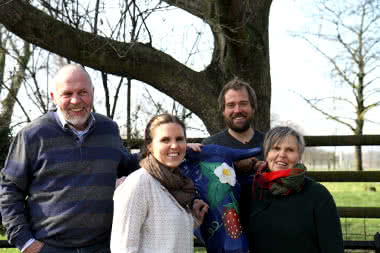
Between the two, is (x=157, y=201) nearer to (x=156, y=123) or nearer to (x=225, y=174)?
(x=156, y=123)

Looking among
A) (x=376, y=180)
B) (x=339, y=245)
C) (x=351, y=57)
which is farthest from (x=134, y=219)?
(x=351, y=57)

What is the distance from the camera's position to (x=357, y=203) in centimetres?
1342

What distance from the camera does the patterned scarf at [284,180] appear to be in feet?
9.70

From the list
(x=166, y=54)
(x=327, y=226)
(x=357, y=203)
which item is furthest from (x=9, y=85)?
(x=357, y=203)

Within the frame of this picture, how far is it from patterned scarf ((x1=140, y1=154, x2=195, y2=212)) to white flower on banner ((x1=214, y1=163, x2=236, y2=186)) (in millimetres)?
294

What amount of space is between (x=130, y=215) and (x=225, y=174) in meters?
0.76

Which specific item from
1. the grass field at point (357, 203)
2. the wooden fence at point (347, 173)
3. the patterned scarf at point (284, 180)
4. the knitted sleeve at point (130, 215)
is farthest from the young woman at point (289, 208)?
the wooden fence at point (347, 173)

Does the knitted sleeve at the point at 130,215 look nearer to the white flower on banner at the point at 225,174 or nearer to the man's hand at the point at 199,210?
the man's hand at the point at 199,210

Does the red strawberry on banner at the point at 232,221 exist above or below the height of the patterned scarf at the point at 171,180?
below

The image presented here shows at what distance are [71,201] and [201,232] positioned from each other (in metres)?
0.82

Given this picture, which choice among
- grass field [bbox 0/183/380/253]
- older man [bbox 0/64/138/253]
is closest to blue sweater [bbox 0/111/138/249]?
older man [bbox 0/64/138/253]

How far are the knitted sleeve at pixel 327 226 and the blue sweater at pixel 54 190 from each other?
126cm

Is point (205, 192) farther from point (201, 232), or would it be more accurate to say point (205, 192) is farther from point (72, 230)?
point (72, 230)

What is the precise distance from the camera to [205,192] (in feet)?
10.00
